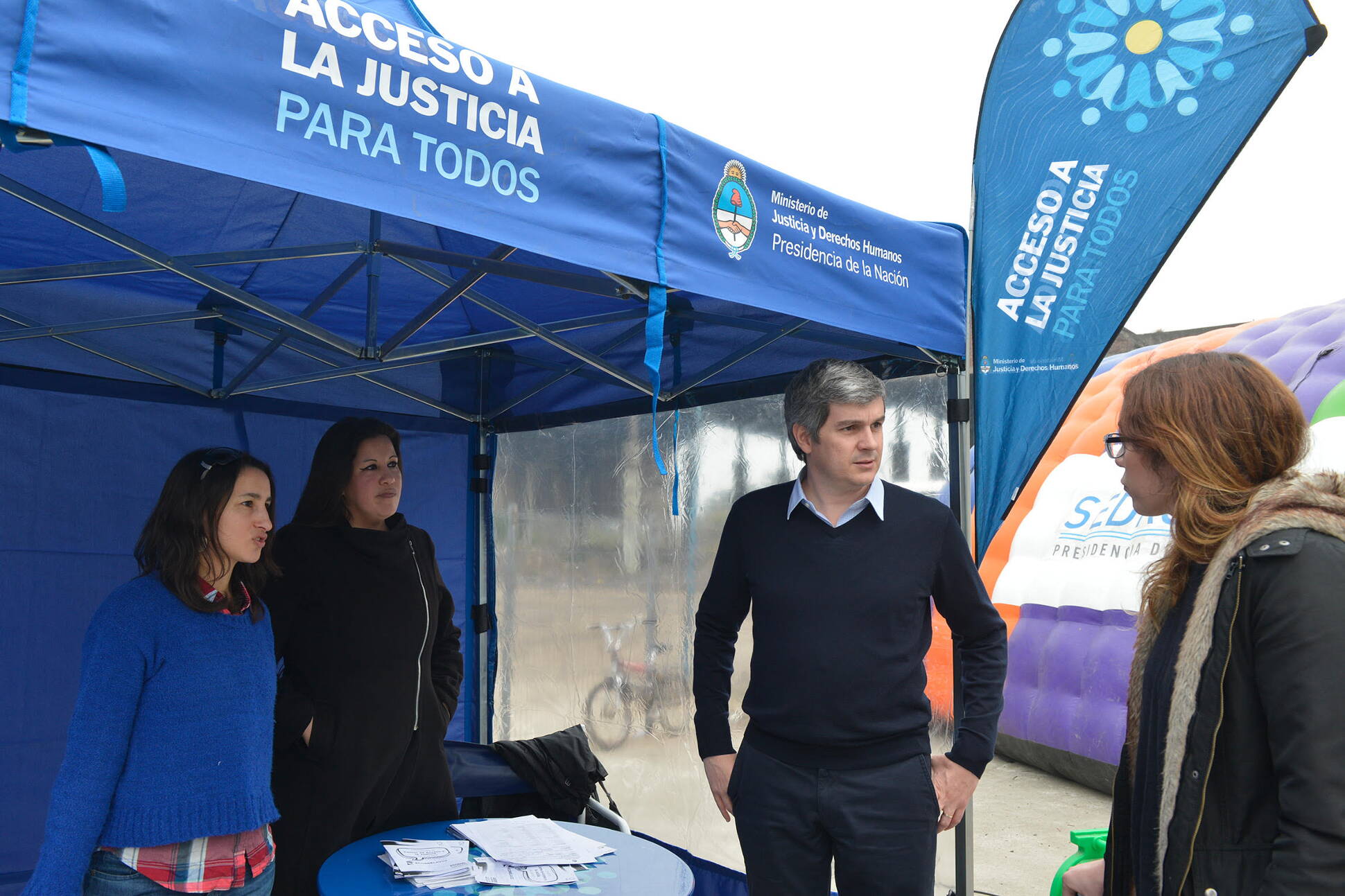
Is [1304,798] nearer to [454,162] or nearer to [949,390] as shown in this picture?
[454,162]

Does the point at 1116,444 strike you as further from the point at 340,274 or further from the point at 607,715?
the point at 607,715

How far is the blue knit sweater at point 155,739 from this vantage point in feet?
5.13

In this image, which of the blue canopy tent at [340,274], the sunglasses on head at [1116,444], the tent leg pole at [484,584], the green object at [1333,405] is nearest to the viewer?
the sunglasses on head at [1116,444]

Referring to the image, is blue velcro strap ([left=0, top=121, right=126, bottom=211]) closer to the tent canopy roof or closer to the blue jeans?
the tent canopy roof

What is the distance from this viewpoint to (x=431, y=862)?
6.85 ft

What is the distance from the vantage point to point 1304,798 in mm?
1037

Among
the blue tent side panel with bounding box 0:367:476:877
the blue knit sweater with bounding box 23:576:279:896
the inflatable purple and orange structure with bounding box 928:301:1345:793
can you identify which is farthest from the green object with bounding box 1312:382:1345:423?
the blue knit sweater with bounding box 23:576:279:896

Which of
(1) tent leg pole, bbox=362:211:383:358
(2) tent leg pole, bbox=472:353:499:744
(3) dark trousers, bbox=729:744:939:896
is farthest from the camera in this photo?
(2) tent leg pole, bbox=472:353:499:744

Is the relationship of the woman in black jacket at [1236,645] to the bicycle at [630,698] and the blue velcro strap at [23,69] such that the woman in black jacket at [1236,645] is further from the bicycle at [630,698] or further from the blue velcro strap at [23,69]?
→ the bicycle at [630,698]

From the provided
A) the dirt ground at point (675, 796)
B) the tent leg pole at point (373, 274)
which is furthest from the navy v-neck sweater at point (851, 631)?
the tent leg pole at point (373, 274)

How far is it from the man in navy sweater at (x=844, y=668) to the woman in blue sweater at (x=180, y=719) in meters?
1.00

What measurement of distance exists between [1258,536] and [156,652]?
5.70ft

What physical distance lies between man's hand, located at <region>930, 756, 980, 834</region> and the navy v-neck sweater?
0.08ft

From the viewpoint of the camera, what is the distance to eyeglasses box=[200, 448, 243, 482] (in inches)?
72.7
